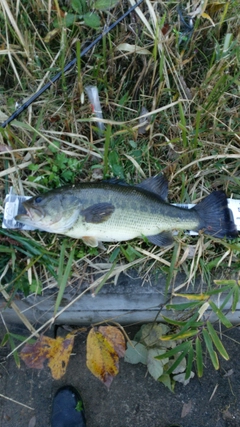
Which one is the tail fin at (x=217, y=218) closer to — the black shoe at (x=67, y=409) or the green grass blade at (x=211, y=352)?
the green grass blade at (x=211, y=352)

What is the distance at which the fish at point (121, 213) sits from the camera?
2.51 m

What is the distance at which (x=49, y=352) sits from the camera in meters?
2.66

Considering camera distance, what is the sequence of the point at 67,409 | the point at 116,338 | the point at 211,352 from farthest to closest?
the point at 67,409
the point at 116,338
the point at 211,352

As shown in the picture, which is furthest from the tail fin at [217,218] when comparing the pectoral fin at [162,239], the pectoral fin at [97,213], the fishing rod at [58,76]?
the fishing rod at [58,76]

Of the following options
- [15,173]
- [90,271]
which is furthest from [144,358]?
[15,173]

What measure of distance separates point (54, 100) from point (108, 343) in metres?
2.02

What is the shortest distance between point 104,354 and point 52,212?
1132 mm

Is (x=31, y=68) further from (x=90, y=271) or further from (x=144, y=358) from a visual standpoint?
(x=144, y=358)

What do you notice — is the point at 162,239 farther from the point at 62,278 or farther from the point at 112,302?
the point at 62,278

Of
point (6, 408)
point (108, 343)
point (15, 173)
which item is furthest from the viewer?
point (6, 408)

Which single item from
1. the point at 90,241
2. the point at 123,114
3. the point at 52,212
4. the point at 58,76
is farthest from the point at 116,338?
the point at 58,76

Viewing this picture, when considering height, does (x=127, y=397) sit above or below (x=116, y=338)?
below


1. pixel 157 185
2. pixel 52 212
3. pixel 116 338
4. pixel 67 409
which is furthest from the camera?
pixel 67 409

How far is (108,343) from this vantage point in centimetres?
260
